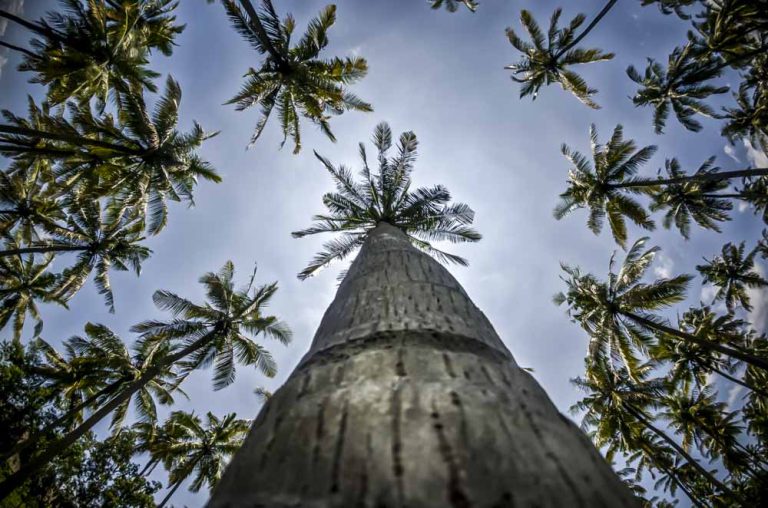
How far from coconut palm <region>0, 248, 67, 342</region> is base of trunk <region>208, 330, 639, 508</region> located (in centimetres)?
1960

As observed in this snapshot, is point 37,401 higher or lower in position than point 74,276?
lower

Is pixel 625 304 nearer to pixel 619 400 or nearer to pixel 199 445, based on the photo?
pixel 619 400

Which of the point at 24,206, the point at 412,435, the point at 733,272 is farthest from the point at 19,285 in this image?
the point at 733,272

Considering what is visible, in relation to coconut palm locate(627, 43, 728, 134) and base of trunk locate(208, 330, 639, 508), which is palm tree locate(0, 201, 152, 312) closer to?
base of trunk locate(208, 330, 639, 508)

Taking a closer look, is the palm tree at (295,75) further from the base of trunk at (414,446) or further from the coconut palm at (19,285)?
the coconut palm at (19,285)

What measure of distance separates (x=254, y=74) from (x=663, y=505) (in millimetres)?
21398

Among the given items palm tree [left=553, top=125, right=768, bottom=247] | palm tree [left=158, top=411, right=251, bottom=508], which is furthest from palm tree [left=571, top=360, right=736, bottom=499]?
palm tree [left=158, top=411, right=251, bottom=508]

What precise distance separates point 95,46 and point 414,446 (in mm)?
13544

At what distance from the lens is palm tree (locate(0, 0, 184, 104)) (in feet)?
31.7

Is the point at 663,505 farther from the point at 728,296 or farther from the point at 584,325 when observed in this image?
the point at 728,296

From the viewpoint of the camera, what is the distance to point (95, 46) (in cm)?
1025

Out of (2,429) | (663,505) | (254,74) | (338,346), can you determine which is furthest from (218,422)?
(338,346)

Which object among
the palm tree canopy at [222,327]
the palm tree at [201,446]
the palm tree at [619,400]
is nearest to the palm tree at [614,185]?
the palm tree at [619,400]

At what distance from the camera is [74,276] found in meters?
14.3
